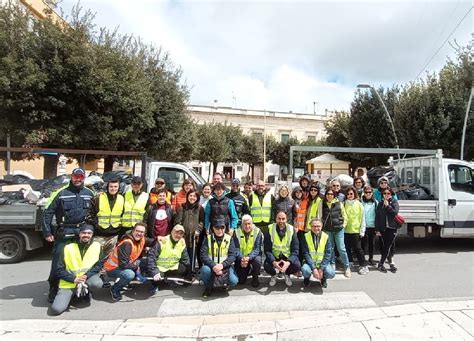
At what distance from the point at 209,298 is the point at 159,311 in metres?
0.76

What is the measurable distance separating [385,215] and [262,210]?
93.0 inches

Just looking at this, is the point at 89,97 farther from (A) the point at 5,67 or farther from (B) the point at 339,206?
(B) the point at 339,206

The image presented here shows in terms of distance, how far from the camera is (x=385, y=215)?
6332 millimetres

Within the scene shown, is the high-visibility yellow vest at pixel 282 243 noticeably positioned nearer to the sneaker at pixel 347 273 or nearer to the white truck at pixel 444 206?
the sneaker at pixel 347 273

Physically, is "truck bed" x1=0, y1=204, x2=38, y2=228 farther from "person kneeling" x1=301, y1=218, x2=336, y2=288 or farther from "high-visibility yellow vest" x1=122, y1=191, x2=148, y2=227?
"person kneeling" x1=301, y1=218, x2=336, y2=288

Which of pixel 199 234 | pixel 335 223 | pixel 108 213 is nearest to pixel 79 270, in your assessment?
pixel 108 213

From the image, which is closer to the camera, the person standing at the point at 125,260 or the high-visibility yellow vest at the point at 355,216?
the person standing at the point at 125,260

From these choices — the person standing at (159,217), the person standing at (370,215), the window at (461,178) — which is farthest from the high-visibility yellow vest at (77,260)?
the window at (461,178)

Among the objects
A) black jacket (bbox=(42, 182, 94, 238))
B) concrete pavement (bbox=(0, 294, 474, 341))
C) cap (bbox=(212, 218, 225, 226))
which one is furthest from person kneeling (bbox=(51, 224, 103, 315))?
cap (bbox=(212, 218, 225, 226))

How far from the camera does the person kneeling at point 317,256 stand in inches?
205

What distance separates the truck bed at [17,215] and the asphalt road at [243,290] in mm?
853

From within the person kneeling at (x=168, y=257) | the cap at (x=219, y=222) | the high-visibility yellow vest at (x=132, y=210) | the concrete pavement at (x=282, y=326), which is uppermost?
the high-visibility yellow vest at (x=132, y=210)

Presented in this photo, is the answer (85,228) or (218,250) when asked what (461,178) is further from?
(85,228)

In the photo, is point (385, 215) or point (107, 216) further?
point (385, 215)
